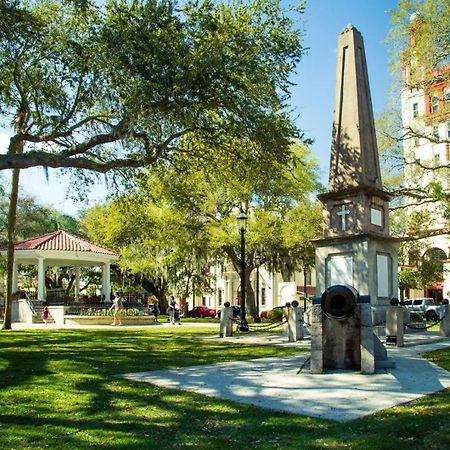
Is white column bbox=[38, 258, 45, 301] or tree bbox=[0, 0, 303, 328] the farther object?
white column bbox=[38, 258, 45, 301]

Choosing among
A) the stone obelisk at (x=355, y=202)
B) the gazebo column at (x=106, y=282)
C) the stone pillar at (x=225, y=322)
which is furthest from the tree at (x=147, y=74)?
the gazebo column at (x=106, y=282)

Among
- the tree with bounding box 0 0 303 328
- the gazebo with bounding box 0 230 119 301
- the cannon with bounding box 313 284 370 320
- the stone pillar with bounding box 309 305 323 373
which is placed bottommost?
the stone pillar with bounding box 309 305 323 373

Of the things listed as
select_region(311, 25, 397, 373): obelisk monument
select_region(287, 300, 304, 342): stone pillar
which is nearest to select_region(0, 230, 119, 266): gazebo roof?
select_region(287, 300, 304, 342): stone pillar

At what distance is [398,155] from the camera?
25.2 meters

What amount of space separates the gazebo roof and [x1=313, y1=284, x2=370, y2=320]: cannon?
27286 mm

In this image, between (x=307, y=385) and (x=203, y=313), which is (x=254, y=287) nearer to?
(x=203, y=313)

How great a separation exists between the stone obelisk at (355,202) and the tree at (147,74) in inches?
78.7

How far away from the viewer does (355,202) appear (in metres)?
16.8

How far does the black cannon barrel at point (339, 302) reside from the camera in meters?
9.77

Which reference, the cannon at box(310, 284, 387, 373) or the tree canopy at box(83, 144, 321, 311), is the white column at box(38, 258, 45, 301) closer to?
the tree canopy at box(83, 144, 321, 311)

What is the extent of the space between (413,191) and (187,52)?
14203 millimetres

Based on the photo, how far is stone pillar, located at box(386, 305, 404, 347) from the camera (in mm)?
14359

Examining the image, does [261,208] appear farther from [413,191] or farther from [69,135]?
[69,135]

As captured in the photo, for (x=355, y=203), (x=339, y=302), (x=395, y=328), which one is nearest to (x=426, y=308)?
(x=355, y=203)
